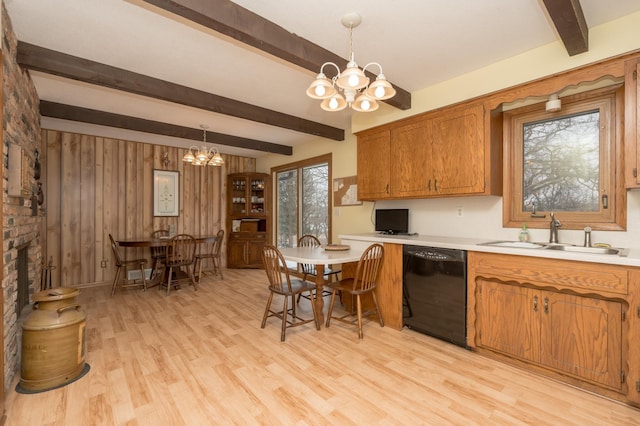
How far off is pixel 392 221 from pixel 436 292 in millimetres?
1184

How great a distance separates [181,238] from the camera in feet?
15.8

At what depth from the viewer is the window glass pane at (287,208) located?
6.12 m

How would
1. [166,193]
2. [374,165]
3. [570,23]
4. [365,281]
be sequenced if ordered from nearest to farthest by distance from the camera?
[570,23], [365,281], [374,165], [166,193]

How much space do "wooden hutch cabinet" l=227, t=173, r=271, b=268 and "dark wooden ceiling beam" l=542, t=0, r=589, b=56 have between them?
529 centimetres

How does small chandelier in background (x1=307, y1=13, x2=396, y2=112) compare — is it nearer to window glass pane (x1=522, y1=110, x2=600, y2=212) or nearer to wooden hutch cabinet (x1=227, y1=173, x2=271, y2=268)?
window glass pane (x1=522, y1=110, x2=600, y2=212)

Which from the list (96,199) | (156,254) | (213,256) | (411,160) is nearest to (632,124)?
(411,160)

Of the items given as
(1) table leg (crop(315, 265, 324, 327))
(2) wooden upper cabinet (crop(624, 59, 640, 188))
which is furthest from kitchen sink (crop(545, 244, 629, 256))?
(1) table leg (crop(315, 265, 324, 327))

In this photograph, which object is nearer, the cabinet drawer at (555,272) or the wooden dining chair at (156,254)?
the cabinet drawer at (555,272)

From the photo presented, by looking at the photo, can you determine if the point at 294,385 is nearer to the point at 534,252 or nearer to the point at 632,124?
the point at 534,252

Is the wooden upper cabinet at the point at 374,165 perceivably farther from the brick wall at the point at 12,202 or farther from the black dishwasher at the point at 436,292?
the brick wall at the point at 12,202

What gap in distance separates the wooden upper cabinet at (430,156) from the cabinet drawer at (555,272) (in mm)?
704

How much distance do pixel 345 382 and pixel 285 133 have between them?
12.8 feet

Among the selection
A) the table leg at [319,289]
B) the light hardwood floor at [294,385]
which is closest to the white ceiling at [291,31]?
the table leg at [319,289]

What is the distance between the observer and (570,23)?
1894 mm
